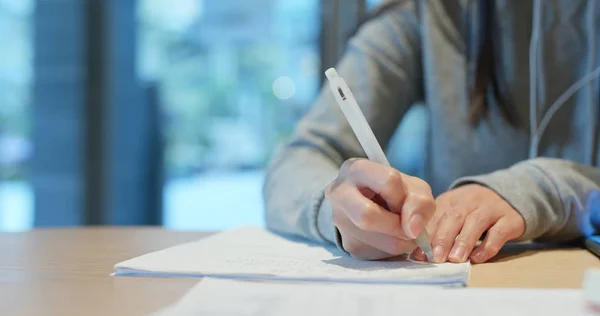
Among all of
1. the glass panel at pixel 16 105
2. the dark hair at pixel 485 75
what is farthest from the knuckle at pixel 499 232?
the glass panel at pixel 16 105

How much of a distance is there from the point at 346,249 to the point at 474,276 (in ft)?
0.39

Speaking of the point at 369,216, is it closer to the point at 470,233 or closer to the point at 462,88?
the point at 470,233

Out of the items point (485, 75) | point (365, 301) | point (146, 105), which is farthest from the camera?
point (146, 105)

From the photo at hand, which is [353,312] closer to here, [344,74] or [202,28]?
[344,74]

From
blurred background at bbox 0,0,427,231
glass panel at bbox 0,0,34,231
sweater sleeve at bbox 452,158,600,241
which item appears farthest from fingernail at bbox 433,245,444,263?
glass panel at bbox 0,0,34,231

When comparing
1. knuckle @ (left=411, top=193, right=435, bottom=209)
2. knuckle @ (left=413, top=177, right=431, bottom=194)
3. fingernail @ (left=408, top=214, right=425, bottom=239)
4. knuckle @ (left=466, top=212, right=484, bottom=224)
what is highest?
knuckle @ (left=413, top=177, right=431, bottom=194)

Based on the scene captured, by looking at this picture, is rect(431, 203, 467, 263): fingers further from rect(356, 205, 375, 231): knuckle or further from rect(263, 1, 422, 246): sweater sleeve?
rect(263, 1, 422, 246): sweater sleeve

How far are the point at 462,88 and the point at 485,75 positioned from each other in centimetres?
5

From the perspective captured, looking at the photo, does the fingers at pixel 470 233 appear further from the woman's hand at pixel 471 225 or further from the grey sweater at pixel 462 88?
the grey sweater at pixel 462 88

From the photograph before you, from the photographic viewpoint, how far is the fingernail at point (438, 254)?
495mm

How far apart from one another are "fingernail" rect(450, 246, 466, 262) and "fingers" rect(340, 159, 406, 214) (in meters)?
→ 0.07

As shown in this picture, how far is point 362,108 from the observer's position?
37.0 inches

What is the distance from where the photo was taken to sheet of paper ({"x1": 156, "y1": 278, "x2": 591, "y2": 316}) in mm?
351

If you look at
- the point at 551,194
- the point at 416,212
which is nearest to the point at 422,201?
the point at 416,212
